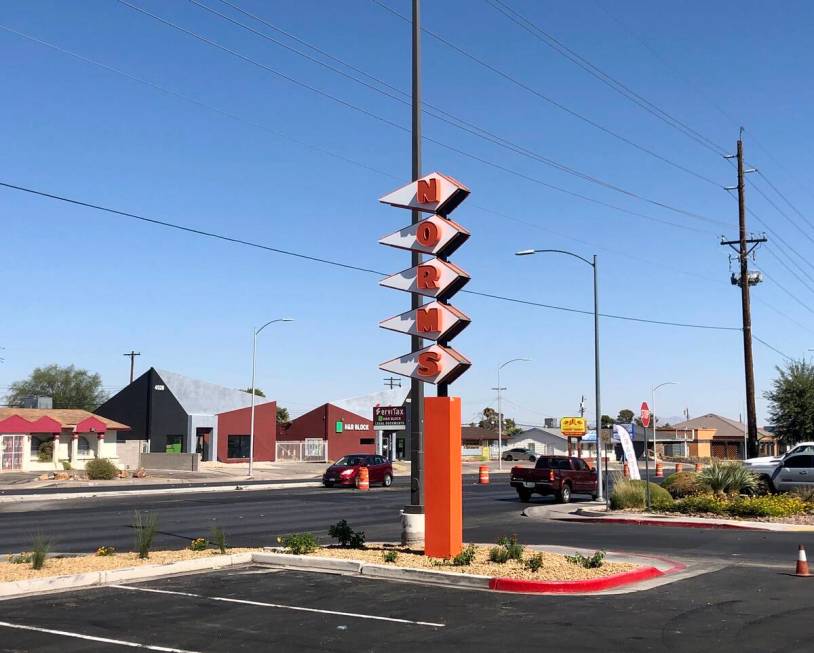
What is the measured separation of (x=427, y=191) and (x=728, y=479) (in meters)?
17.0

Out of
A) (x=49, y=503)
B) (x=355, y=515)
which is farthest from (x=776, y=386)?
(x=49, y=503)

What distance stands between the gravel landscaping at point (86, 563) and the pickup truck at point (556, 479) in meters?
19.5

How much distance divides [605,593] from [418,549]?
154 inches

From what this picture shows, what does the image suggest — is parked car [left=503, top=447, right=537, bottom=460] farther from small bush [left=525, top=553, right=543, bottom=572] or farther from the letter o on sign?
small bush [left=525, top=553, right=543, bottom=572]

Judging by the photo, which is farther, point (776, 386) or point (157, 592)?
point (776, 386)

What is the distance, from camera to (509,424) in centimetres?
17575

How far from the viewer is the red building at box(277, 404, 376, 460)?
80.8 meters

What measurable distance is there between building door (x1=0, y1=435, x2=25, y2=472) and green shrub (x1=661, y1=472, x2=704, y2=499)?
41.8 metres

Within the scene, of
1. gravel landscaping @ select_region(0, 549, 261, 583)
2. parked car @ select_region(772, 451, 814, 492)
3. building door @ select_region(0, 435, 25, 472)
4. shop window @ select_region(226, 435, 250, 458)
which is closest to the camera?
gravel landscaping @ select_region(0, 549, 261, 583)

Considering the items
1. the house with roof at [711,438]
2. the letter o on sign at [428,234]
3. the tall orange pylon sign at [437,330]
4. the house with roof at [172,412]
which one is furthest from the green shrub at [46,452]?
the house with roof at [711,438]

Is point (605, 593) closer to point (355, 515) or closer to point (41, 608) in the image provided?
point (41, 608)

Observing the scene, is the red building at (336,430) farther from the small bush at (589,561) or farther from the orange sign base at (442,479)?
the small bush at (589,561)

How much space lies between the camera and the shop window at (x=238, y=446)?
7325 cm

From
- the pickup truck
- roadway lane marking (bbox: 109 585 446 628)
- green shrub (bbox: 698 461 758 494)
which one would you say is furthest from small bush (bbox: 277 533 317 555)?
the pickup truck
